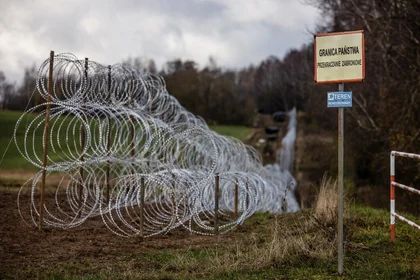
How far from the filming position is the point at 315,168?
35875 millimetres

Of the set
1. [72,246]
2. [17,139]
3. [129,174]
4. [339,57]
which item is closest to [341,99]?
[339,57]

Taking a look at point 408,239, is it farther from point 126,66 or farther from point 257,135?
point 257,135

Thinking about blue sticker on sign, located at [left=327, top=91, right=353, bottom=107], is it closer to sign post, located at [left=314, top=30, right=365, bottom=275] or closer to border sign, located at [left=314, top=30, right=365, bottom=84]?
sign post, located at [left=314, top=30, right=365, bottom=275]

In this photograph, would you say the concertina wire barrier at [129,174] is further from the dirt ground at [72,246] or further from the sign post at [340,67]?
the sign post at [340,67]

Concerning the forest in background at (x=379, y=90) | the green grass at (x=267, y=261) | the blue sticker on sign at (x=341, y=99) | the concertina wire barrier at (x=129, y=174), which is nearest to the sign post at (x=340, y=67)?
the blue sticker on sign at (x=341, y=99)

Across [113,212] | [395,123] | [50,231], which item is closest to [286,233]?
[50,231]

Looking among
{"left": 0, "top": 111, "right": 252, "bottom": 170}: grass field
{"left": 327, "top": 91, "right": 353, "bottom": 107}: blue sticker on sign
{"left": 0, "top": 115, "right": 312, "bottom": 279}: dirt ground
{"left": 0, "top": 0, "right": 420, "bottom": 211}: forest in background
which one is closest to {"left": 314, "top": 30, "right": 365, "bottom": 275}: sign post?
{"left": 327, "top": 91, "right": 353, "bottom": 107}: blue sticker on sign

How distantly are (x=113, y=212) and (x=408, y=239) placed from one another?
21.1 ft

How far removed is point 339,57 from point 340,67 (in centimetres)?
12

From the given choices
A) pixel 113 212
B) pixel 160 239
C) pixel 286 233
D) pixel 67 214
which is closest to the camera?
pixel 286 233

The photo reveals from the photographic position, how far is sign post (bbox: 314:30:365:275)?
657cm

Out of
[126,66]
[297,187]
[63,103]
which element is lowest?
[297,187]

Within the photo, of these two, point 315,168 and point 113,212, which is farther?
point 315,168

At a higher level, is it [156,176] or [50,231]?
[156,176]
